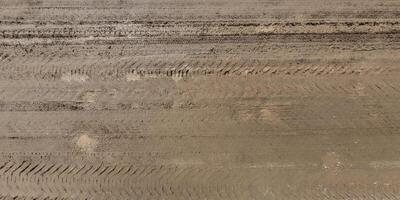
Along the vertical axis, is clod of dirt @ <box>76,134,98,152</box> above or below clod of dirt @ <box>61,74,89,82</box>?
below

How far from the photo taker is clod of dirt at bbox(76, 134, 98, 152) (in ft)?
14.3

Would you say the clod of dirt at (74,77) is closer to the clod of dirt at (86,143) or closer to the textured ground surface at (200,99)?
the textured ground surface at (200,99)

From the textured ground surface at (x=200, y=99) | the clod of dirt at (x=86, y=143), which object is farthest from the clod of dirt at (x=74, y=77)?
the clod of dirt at (x=86, y=143)

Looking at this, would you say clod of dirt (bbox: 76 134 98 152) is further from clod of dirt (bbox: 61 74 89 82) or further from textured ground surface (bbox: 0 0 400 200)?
clod of dirt (bbox: 61 74 89 82)

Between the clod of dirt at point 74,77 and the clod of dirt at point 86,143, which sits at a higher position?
the clod of dirt at point 74,77

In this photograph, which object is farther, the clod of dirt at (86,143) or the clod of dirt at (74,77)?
the clod of dirt at (74,77)

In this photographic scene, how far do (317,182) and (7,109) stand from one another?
10.3 feet

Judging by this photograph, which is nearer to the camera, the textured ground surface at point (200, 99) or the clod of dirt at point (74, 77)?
the textured ground surface at point (200, 99)

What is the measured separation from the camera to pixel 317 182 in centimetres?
426

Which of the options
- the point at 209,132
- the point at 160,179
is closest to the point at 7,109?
the point at 160,179

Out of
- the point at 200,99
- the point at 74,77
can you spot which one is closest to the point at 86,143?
the point at 74,77

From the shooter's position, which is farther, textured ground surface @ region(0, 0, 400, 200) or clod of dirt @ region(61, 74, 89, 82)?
clod of dirt @ region(61, 74, 89, 82)

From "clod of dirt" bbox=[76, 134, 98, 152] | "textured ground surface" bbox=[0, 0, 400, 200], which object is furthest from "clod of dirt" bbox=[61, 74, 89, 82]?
"clod of dirt" bbox=[76, 134, 98, 152]

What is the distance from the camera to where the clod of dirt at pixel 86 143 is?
434 centimetres
